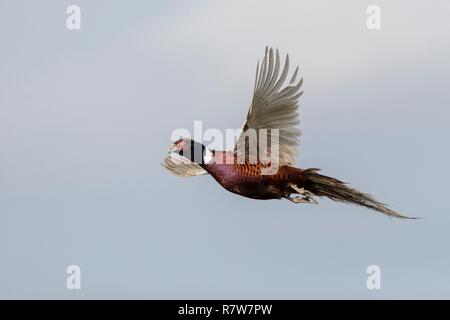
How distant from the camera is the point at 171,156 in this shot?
47.9ft

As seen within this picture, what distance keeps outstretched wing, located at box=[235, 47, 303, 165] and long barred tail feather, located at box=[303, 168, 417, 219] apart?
1.08ft

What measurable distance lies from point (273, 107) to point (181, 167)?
1915 millimetres

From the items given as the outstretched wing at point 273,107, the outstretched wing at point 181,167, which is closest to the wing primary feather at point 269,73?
the outstretched wing at point 273,107

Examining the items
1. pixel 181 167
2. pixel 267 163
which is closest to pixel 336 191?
pixel 267 163

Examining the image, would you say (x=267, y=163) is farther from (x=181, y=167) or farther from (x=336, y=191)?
(x=181, y=167)

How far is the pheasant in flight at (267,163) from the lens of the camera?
42.2 ft

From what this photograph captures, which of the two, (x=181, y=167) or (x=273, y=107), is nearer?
(x=273, y=107)

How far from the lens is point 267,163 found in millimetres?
13125

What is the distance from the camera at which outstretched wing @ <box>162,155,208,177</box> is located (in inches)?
558
